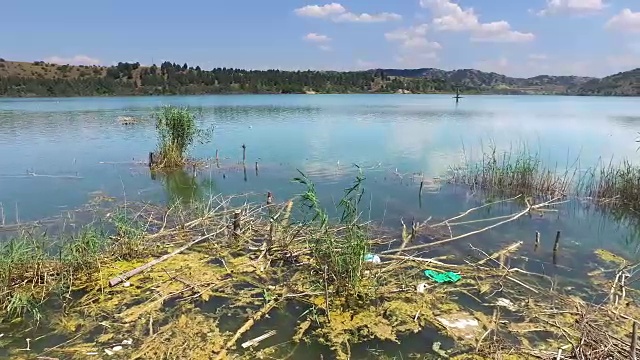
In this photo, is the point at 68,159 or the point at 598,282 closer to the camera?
the point at 598,282

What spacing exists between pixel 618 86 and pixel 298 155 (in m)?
89.4

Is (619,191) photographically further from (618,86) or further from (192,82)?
(618,86)

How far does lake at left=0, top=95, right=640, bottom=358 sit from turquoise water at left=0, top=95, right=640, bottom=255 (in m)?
0.04

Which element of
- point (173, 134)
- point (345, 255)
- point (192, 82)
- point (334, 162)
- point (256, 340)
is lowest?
point (256, 340)

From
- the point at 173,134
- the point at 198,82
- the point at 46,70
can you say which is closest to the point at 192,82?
the point at 198,82

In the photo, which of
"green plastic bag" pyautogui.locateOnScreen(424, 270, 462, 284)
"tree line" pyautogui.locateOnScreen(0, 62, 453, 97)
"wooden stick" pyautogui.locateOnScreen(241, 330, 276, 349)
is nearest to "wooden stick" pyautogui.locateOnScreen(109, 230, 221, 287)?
"wooden stick" pyautogui.locateOnScreen(241, 330, 276, 349)

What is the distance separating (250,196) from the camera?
1220 cm

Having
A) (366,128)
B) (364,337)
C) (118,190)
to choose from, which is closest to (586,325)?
(364,337)

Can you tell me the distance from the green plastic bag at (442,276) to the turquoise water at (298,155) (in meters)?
2.89

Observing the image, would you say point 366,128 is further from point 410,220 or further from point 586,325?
point 586,325

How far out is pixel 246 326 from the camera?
5.56m

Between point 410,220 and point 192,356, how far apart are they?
20.9 ft

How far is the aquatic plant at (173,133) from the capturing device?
15242 mm

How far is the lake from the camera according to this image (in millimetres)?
10297
